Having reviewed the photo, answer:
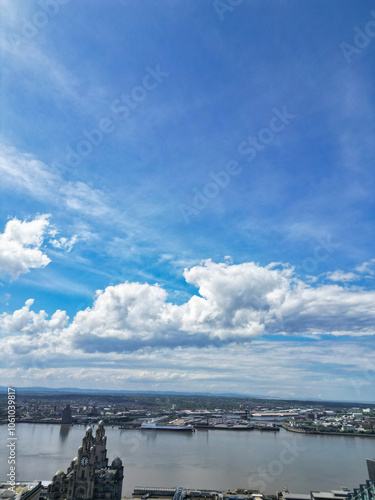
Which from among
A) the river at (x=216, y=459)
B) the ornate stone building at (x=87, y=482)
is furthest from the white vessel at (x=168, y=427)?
the ornate stone building at (x=87, y=482)

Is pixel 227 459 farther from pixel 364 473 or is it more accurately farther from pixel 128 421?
pixel 128 421

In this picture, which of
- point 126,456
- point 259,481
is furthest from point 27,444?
point 259,481

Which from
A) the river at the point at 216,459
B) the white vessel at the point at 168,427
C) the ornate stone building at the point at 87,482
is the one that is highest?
the ornate stone building at the point at 87,482

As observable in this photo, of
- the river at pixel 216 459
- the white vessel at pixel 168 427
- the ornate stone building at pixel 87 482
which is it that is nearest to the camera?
the ornate stone building at pixel 87 482

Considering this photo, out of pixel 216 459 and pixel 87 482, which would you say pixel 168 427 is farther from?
pixel 87 482

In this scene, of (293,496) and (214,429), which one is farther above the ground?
(293,496)

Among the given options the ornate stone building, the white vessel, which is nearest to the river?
the white vessel

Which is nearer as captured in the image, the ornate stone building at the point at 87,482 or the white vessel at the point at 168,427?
the ornate stone building at the point at 87,482

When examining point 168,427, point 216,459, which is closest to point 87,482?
point 216,459

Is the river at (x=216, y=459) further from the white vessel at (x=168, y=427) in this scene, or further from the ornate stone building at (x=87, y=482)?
the ornate stone building at (x=87, y=482)
